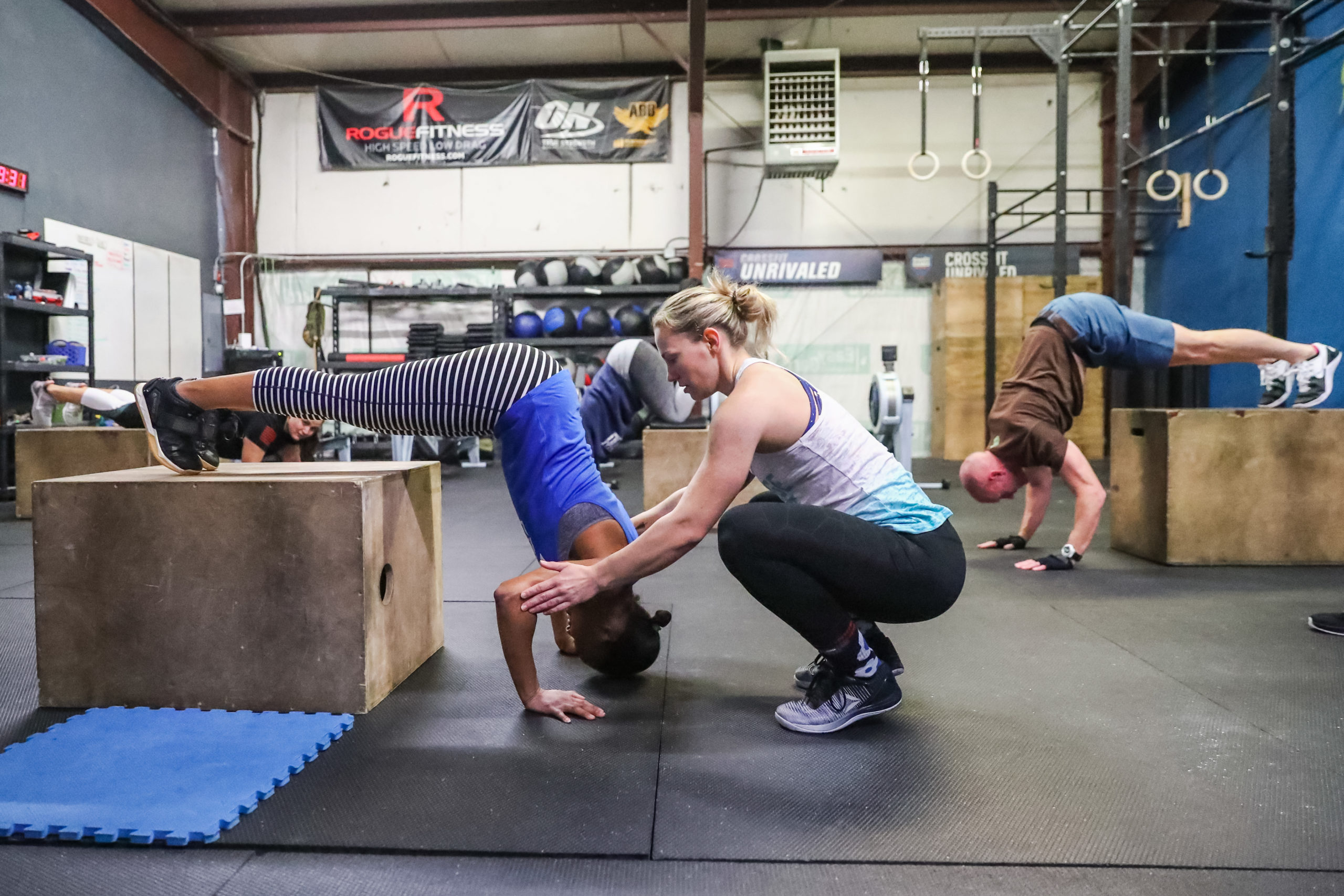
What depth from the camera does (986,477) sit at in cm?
321

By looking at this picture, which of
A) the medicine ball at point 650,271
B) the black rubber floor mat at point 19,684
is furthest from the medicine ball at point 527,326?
the black rubber floor mat at point 19,684

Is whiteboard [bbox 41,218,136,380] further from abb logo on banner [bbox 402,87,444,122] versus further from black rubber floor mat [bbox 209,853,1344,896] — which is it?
black rubber floor mat [bbox 209,853,1344,896]

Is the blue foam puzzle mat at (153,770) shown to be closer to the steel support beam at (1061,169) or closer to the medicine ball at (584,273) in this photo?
the steel support beam at (1061,169)

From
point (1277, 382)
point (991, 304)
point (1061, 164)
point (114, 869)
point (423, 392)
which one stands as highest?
point (1061, 164)

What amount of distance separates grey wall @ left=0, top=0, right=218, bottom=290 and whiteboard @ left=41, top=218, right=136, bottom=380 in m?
0.11

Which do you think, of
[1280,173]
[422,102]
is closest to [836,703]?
[1280,173]

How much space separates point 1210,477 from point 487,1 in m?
6.79

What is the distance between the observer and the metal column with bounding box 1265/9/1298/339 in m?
3.44

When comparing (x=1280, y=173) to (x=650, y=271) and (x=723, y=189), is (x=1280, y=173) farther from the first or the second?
(x=723, y=189)

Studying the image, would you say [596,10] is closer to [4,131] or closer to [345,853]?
[4,131]

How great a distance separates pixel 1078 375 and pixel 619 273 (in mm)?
4736

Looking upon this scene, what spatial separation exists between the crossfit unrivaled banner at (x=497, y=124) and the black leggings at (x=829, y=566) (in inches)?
282

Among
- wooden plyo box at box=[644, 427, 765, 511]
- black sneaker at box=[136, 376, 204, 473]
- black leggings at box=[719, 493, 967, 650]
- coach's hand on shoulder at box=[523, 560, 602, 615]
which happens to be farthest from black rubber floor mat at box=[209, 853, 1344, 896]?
wooden plyo box at box=[644, 427, 765, 511]

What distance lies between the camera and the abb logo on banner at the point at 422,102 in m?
8.03
